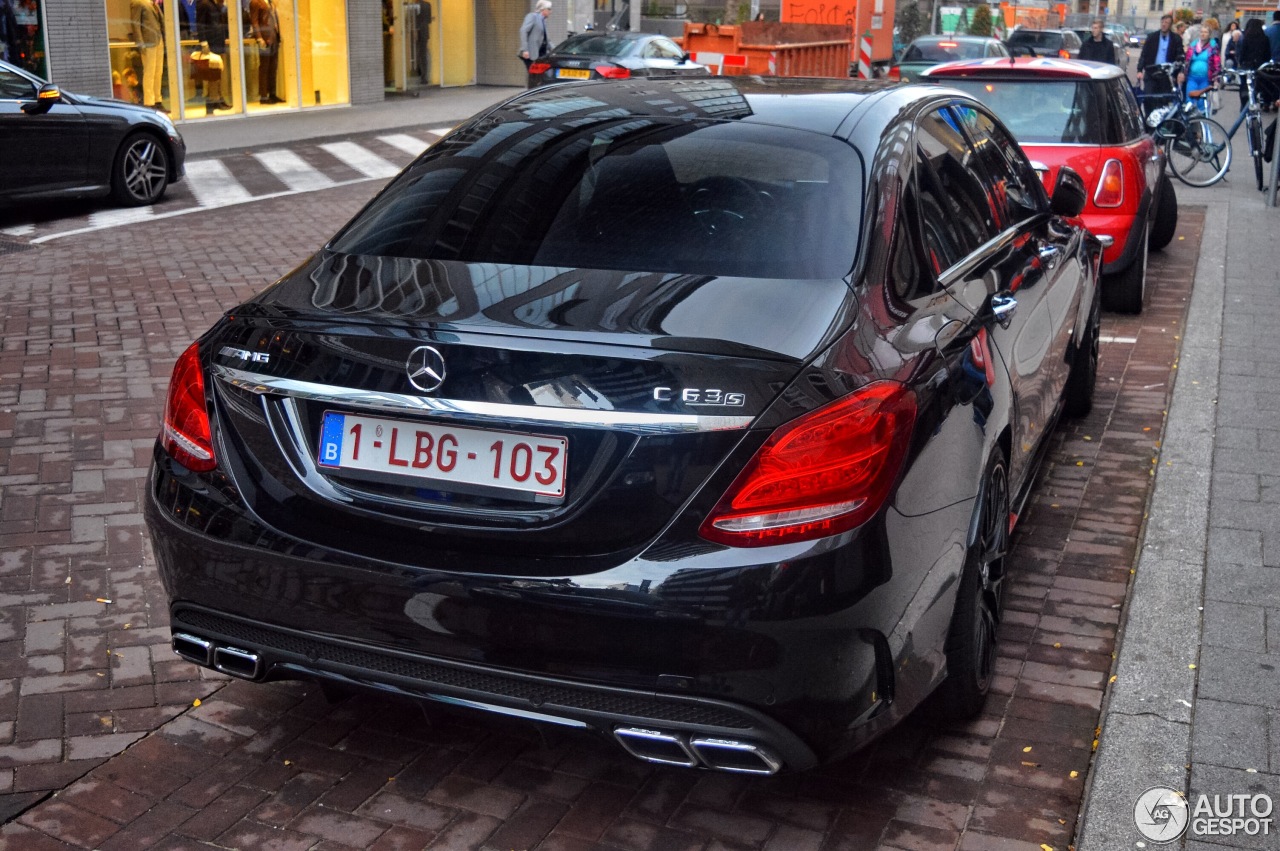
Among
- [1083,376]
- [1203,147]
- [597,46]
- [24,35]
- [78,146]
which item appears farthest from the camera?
[597,46]

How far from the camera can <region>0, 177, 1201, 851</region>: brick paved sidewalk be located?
3.18 metres

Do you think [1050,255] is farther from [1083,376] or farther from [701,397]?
[701,397]

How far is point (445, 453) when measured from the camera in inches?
111

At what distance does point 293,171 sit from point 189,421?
43.3 ft

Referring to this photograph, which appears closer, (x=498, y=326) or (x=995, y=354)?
(x=498, y=326)


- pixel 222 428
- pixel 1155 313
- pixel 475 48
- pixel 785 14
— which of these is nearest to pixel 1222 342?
pixel 1155 313

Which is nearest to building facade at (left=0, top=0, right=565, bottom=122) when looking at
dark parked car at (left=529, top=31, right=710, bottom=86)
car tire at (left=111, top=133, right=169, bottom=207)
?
dark parked car at (left=529, top=31, right=710, bottom=86)

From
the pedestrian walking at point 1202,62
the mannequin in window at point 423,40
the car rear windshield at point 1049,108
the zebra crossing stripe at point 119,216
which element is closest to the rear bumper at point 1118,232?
the car rear windshield at point 1049,108

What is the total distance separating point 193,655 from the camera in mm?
3172

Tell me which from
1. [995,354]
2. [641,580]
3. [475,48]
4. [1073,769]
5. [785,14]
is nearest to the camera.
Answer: [641,580]

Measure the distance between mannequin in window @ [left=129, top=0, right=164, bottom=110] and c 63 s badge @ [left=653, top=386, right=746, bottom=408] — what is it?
19034 mm

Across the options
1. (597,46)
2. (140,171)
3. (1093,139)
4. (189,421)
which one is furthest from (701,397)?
(597,46)

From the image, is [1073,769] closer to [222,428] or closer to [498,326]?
[498,326]

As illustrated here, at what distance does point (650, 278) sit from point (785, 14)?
26.5m
